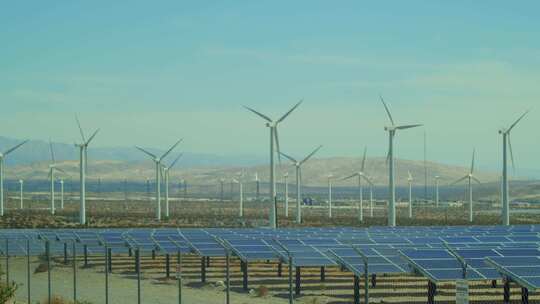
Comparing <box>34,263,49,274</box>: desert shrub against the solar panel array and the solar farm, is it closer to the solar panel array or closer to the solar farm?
the solar farm

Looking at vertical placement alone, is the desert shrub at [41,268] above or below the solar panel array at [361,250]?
below

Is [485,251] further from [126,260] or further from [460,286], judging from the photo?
[126,260]

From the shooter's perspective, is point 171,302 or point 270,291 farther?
point 270,291

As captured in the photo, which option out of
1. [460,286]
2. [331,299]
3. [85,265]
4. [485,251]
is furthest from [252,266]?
[460,286]

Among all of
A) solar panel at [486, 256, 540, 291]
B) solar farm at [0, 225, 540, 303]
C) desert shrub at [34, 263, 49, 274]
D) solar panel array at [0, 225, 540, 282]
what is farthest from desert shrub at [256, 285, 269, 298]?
desert shrub at [34, 263, 49, 274]

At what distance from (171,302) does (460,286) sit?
53.7 ft

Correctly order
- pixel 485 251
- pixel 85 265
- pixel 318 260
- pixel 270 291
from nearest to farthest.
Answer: pixel 485 251, pixel 318 260, pixel 270 291, pixel 85 265

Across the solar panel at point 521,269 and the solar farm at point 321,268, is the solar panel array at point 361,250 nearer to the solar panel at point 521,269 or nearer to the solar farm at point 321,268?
the solar farm at point 321,268

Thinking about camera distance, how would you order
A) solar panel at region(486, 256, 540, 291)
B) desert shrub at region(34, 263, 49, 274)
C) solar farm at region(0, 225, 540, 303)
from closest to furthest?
solar panel at region(486, 256, 540, 291) → solar farm at region(0, 225, 540, 303) → desert shrub at region(34, 263, 49, 274)

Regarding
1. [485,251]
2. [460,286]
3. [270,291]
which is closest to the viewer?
[460,286]

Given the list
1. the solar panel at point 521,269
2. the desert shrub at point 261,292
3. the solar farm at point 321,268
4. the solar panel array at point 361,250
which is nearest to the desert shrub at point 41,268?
the solar farm at point 321,268

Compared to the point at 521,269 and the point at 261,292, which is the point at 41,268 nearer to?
the point at 261,292

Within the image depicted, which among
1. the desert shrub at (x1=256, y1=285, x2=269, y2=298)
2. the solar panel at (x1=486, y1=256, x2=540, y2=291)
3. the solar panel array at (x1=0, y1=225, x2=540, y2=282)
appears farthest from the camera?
the desert shrub at (x1=256, y1=285, x2=269, y2=298)

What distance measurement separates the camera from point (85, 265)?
47.7 meters
